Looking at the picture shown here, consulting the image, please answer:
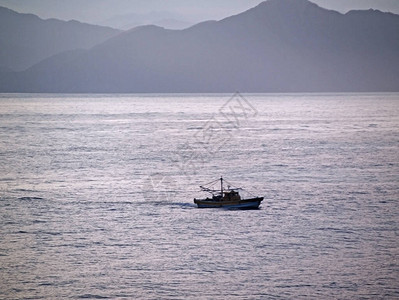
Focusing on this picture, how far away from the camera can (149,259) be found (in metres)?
38.4

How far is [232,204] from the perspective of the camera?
169 feet

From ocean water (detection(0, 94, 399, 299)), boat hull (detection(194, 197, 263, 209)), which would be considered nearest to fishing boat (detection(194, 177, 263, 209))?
boat hull (detection(194, 197, 263, 209))

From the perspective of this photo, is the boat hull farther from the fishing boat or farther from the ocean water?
the ocean water

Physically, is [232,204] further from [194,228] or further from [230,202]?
[194,228]

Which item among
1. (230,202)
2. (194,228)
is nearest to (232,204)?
(230,202)

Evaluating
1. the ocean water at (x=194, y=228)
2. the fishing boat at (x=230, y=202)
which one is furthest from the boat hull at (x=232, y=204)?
the ocean water at (x=194, y=228)

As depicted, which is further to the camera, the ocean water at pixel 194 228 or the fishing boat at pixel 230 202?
the fishing boat at pixel 230 202

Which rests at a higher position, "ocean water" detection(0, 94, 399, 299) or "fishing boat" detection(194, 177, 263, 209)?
"fishing boat" detection(194, 177, 263, 209)

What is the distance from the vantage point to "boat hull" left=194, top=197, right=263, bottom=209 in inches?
2018

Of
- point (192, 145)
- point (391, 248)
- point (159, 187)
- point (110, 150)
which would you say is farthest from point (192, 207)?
point (192, 145)

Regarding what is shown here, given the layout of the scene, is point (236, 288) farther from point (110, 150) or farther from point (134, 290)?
point (110, 150)

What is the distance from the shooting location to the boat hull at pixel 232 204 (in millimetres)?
51250

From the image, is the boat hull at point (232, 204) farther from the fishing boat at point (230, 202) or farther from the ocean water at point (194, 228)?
the ocean water at point (194, 228)

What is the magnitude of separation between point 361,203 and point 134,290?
85.8ft
